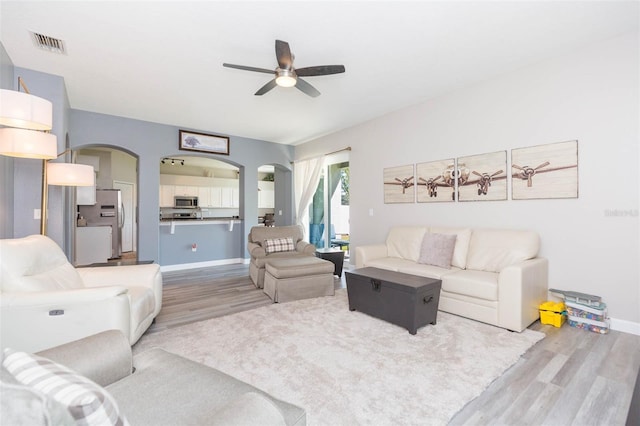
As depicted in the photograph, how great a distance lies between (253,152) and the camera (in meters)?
6.36

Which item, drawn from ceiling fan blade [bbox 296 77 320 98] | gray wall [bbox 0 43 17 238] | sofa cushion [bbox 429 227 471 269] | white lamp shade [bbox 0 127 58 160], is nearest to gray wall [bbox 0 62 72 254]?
gray wall [bbox 0 43 17 238]

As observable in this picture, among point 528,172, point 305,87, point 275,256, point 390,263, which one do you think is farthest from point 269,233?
point 528,172

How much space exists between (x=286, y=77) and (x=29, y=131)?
2227mm

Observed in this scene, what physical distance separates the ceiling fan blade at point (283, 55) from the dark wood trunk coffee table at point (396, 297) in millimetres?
2198

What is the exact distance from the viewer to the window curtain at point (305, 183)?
624 centimetres

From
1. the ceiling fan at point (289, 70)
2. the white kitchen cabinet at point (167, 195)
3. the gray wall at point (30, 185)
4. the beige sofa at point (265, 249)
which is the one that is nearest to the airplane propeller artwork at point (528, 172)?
the ceiling fan at point (289, 70)

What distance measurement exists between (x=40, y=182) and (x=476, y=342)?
4.90 m

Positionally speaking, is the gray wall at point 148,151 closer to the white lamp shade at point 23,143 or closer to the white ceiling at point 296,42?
the white ceiling at point 296,42

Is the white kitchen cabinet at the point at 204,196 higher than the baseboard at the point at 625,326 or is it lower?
higher

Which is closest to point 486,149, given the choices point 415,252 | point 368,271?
point 415,252

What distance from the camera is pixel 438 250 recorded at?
3531 millimetres

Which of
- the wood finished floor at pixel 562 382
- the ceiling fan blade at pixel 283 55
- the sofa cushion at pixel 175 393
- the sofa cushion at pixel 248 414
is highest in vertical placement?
the ceiling fan blade at pixel 283 55

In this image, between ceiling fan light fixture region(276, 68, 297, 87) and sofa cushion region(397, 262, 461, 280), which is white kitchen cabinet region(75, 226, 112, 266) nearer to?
ceiling fan light fixture region(276, 68, 297, 87)

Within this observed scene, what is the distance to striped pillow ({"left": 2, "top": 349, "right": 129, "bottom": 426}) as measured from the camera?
0.57m
